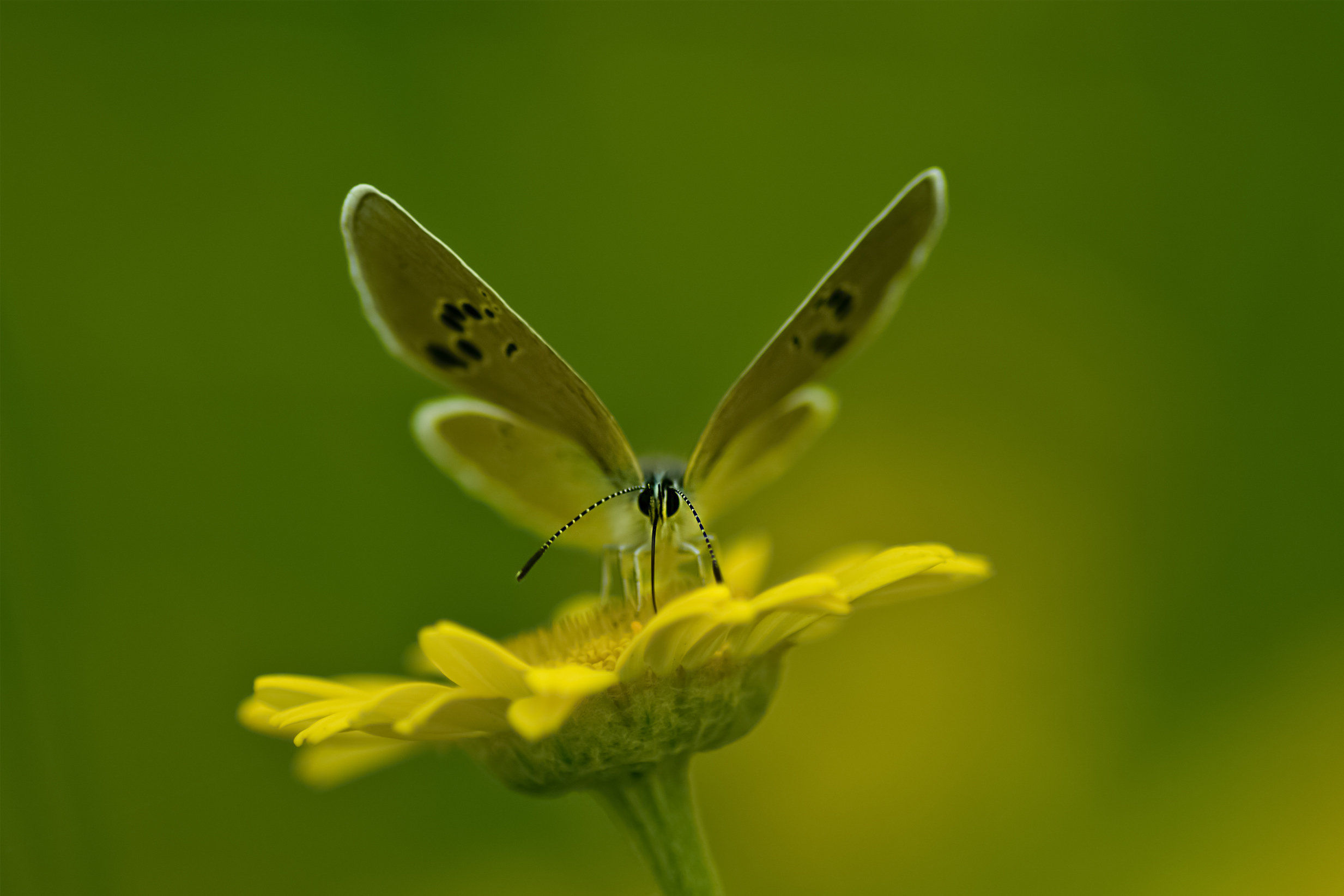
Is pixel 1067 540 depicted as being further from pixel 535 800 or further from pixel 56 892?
pixel 56 892

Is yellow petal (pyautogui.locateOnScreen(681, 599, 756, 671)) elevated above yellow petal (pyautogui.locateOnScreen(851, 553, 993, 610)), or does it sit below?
below

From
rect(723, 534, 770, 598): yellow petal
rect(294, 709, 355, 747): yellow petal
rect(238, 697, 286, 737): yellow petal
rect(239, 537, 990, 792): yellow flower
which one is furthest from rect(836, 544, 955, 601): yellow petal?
rect(238, 697, 286, 737): yellow petal

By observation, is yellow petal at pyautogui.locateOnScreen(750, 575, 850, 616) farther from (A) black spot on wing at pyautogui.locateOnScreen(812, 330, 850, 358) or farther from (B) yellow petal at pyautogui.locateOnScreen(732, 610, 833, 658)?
(A) black spot on wing at pyautogui.locateOnScreen(812, 330, 850, 358)

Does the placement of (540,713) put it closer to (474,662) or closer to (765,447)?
(474,662)

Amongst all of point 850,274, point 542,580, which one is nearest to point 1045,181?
point 542,580

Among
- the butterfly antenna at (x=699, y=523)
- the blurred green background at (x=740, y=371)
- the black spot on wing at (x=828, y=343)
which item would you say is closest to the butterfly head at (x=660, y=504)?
the butterfly antenna at (x=699, y=523)

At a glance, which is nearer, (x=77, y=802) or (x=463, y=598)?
(x=77, y=802)

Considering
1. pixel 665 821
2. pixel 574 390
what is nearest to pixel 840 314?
→ pixel 574 390
